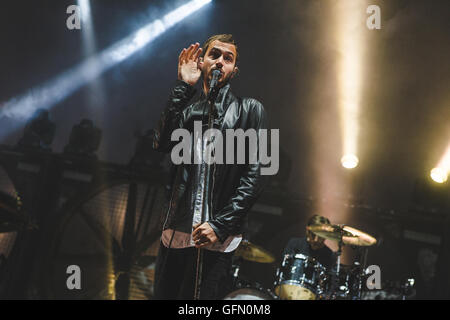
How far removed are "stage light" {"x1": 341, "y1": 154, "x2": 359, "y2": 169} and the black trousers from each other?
4299 mm

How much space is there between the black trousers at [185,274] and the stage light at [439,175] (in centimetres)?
452

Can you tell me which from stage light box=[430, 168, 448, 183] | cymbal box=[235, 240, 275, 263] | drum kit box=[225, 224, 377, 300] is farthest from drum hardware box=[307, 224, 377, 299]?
stage light box=[430, 168, 448, 183]

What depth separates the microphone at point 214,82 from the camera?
180cm

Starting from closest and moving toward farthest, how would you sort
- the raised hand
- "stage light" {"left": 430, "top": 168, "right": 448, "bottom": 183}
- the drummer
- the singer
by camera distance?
the singer < the raised hand < the drummer < "stage light" {"left": 430, "top": 168, "right": 448, "bottom": 183}

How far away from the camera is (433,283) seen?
5.16m

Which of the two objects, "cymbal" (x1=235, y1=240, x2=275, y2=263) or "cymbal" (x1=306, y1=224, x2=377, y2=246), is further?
"cymbal" (x1=306, y1=224, x2=377, y2=246)

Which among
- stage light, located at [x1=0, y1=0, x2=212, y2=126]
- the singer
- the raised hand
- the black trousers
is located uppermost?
stage light, located at [x1=0, y1=0, x2=212, y2=126]

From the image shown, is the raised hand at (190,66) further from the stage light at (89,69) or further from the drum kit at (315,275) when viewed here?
the stage light at (89,69)

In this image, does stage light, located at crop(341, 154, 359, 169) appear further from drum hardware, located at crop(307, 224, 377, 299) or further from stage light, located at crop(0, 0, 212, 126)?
stage light, located at crop(0, 0, 212, 126)

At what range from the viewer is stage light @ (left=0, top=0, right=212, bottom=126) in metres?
5.64

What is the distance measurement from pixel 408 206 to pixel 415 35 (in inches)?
92.9

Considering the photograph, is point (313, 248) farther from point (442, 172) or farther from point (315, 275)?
point (442, 172)

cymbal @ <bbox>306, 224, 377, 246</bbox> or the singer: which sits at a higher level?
the singer

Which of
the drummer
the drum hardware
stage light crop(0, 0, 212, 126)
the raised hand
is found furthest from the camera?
stage light crop(0, 0, 212, 126)
